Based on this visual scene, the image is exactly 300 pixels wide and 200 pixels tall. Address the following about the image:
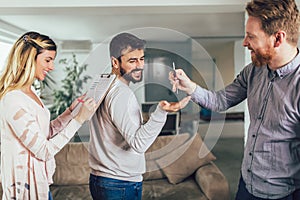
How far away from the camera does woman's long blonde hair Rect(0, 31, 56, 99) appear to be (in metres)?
1.06

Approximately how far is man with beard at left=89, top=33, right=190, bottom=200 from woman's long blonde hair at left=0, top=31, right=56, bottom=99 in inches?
10.6

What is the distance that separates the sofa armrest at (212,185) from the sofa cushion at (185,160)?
2.6 inches

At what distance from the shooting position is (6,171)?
1101 millimetres

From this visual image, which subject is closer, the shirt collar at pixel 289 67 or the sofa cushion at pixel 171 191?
the shirt collar at pixel 289 67

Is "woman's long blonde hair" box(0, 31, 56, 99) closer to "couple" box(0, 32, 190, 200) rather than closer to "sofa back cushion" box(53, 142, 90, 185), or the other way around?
"couple" box(0, 32, 190, 200)

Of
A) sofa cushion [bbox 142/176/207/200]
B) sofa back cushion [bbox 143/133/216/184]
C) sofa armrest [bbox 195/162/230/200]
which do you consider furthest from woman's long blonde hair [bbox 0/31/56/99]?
sofa armrest [bbox 195/162/230/200]

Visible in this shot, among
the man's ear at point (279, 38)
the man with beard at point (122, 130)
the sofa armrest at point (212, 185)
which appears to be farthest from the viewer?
the sofa armrest at point (212, 185)

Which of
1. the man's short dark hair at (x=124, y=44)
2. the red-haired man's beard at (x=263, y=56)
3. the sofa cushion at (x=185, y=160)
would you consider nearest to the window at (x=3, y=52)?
the man's short dark hair at (x=124, y=44)

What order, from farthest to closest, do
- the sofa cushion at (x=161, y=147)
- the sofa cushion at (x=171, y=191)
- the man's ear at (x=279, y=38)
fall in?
1. the sofa cushion at (x=171, y=191)
2. the sofa cushion at (x=161, y=147)
3. the man's ear at (x=279, y=38)

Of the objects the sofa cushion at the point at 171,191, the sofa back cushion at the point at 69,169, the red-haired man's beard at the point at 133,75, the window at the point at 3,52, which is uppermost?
the window at the point at 3,52

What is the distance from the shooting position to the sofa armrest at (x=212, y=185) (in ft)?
6.30

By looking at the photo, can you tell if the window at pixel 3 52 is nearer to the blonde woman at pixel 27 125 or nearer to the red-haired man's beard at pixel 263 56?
the blonde woman at pixel 27 125

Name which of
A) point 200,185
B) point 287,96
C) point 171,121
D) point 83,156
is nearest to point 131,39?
point 171,121

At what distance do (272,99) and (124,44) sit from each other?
56 cm
